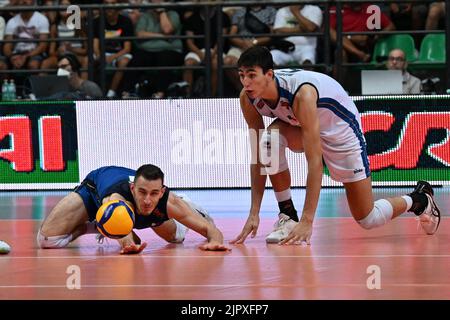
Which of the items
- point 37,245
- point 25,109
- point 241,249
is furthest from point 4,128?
point 241,249

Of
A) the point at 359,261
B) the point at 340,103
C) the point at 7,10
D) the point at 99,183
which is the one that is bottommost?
the point at 359,261

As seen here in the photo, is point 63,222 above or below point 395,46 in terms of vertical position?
below

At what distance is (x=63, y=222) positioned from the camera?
8.69 meters

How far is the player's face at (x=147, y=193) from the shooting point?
26.2 feet

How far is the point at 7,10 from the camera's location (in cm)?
1480

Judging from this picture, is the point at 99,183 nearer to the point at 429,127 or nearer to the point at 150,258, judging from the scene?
the point at 150,258

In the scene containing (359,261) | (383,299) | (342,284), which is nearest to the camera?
(383,299)

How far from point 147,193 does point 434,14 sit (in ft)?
26.4

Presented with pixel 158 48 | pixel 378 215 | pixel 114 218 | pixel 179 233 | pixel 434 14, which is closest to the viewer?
pixel 114 218

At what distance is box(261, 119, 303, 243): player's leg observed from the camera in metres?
8.80

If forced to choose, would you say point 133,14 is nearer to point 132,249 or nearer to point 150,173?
point 132,249

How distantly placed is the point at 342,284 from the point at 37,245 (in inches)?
128

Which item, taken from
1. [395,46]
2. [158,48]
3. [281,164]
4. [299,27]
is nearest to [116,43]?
[158,48]

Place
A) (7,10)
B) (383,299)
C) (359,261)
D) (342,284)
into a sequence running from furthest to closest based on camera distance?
1. (7,10)
2. (359,261)
3. (342,284)
4. (383,299)
